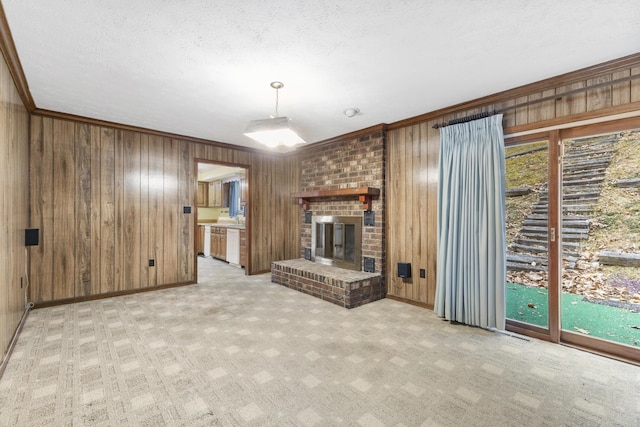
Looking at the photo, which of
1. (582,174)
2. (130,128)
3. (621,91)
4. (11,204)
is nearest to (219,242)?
(130,128)

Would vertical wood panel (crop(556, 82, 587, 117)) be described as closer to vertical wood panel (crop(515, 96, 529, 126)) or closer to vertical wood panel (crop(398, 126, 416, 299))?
vertical wood panel (crop(515, 96, 529, 126))

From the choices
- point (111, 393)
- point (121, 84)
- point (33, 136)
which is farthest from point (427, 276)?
point (33, 136)

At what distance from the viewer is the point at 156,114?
3639 millimetres

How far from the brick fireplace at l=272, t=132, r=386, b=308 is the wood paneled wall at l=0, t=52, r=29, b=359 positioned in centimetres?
300

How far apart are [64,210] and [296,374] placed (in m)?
3.72

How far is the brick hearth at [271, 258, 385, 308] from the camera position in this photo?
3.66m

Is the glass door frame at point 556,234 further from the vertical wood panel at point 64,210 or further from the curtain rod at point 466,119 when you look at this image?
the vertical wood panel at point 64,210

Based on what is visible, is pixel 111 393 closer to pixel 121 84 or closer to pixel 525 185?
pixel 121 84

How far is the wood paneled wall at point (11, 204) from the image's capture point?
2.21 meters

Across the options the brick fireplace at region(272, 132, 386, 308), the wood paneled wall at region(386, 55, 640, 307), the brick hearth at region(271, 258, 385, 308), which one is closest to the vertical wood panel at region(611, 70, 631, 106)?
the wood paneled wall at region(386, 55, 640, 307)

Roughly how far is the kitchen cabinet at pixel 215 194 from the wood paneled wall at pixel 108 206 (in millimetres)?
3663

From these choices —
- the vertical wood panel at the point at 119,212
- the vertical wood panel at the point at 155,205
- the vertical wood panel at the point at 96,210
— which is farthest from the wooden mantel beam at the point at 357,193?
the vertical wood panel at the point at 96,210

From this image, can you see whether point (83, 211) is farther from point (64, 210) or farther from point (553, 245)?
point (553, 245)

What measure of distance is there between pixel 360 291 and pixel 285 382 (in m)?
1.91
